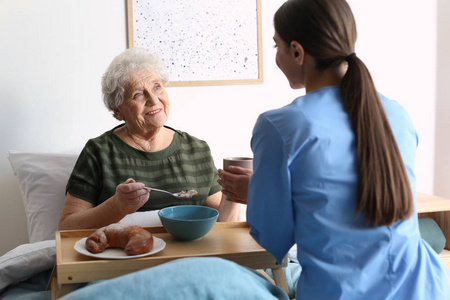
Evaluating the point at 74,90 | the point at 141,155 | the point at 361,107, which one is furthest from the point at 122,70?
the point at 361,107

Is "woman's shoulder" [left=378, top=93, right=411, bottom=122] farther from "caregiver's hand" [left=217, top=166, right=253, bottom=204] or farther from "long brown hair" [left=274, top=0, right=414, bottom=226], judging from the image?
"caregiver's hand" [left=217, top=166, right=253, bottom=204]

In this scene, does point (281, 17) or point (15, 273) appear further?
point (15, 273)

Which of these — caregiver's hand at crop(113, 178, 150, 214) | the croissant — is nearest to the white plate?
the croissant

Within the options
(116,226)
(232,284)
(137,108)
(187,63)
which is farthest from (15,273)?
(187,63)

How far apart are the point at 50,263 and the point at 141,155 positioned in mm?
534

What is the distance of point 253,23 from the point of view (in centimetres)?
257

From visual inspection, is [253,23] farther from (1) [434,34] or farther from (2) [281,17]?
(2) [281,17]

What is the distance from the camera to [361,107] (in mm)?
1000

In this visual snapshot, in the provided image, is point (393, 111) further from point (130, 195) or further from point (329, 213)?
point (130, 195)

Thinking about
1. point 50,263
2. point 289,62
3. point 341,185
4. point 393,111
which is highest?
point 289,62

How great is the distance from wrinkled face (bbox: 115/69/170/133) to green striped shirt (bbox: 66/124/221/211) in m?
0.10

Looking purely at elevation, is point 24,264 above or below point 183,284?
below

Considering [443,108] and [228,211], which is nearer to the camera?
[228,211]

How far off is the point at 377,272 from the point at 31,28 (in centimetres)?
197
